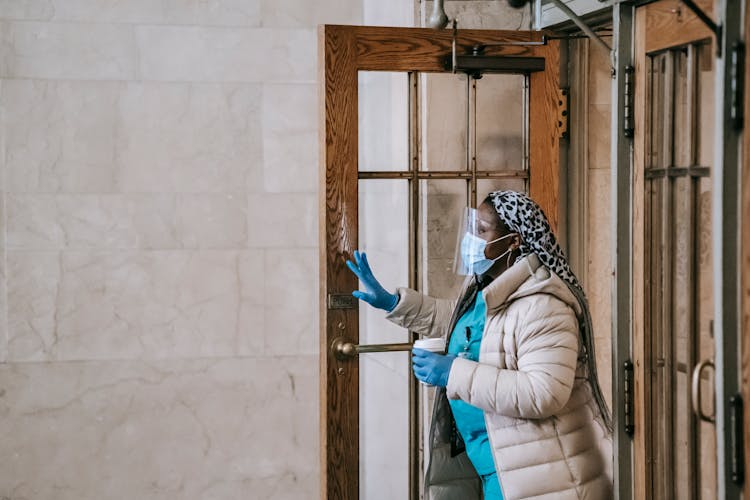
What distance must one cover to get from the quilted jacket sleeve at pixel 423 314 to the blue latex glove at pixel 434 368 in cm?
31

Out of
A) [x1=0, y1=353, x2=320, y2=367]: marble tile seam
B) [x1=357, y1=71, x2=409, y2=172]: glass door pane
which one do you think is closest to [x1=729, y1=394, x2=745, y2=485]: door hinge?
[x1=357, y1=71, x2=409, y2=172]: glass door pane

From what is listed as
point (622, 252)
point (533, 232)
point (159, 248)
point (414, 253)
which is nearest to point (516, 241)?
point (533, 232)

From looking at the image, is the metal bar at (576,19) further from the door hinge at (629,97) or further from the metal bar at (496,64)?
the metal bar at (496,64)

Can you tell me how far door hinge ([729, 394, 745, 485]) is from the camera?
5.49 feet

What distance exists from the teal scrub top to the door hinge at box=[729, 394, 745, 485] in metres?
0.64

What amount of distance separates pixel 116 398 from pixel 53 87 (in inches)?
43.8

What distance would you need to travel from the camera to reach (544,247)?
7.06 feet

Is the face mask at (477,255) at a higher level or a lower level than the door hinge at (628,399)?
higher

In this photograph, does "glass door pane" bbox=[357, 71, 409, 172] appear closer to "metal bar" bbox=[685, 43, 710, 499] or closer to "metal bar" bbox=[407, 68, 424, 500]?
"metal bar" bbox=[407, 68, 424, 500]

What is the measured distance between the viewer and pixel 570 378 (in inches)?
79.1

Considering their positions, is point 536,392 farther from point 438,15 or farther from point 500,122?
point 438,15

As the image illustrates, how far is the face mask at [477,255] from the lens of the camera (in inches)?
Answer: 88.5

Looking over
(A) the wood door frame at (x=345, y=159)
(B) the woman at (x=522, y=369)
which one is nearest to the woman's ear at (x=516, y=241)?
(B) the woman at (x=522, y=369)

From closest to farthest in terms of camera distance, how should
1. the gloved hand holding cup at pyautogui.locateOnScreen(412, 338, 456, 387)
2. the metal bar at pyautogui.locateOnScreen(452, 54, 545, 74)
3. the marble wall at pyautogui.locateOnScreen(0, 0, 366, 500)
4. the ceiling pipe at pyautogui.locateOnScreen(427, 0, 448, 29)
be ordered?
the gloved hand holding cup at pyautogui.locateOnScreen(412, 338, 456, 387)
the ceiling pipe at pyautogui.locateOnScreen(427, 0, 448, 29)
the metal bar at pyautogui.locateOnScreen(452, 54, 545, 74)
the marble wall at pyautogui.locateOnScreen(0, 0, 366, 500)
